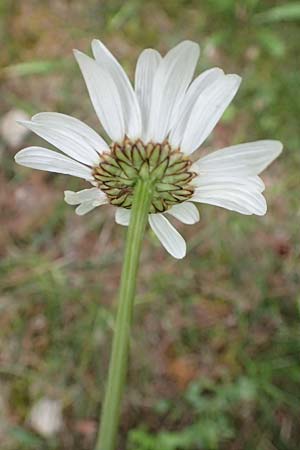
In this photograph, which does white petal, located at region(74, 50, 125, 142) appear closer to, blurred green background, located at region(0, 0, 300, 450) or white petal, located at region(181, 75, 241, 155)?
white petal, located at region(181, 75, 241, 155)

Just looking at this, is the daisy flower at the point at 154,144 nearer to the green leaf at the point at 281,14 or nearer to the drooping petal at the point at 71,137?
the drooping petal at the point at 71,137

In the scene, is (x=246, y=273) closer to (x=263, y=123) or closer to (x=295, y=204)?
(x=295, y=204)

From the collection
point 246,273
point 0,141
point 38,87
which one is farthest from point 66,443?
point 38,87

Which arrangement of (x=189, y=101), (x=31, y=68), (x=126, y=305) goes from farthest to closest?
1. (x=31, y=68)
2. (x=189, y=101)
3. (x=126, y=305)

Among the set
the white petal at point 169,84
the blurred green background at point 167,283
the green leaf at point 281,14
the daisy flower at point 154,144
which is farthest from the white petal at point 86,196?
the green leaf at point 281,14

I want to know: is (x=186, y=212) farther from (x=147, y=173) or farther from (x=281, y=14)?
(x=281, y=14)

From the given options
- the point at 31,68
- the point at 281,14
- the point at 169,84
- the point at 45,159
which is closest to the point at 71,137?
the point at 45,159
